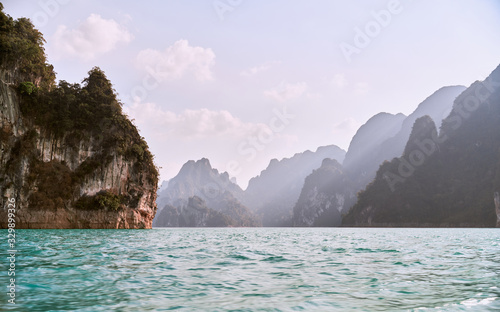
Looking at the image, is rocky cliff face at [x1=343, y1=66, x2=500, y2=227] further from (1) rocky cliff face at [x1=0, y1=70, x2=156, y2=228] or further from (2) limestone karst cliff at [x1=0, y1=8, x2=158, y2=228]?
(2) limestone karst cliff at [x1=0, y1=8, x2=158, y2=228]

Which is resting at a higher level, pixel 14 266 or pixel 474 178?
pixel 474 178

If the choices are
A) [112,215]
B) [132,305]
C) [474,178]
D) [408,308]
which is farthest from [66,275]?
[474,178]

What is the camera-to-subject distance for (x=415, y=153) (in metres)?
143

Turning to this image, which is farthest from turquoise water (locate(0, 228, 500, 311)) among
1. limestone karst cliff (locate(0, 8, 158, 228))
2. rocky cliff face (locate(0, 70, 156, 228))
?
limestone karst cliff (locate(0, 8, 158, 228))

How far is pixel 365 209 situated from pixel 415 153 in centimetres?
3415

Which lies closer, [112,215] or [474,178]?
[112,215]

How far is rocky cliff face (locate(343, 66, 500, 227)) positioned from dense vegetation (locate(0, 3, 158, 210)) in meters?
113

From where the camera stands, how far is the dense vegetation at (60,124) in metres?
42.1

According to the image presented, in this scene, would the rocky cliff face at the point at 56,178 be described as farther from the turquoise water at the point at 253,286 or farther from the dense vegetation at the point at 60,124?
the turquoise water at the point at 253,286

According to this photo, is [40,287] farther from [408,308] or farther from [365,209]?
[365,209]

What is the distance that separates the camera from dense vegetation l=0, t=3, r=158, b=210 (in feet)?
138

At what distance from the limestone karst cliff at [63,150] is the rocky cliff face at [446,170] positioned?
11090 cm

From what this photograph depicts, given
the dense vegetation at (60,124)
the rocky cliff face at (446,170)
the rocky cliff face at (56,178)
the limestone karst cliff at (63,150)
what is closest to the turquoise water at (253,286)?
the rocky cliff face at (56,178)

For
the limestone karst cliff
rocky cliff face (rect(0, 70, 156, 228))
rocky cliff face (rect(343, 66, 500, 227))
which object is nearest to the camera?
rocky cliff face (rect(0, 70, 156, 228))
